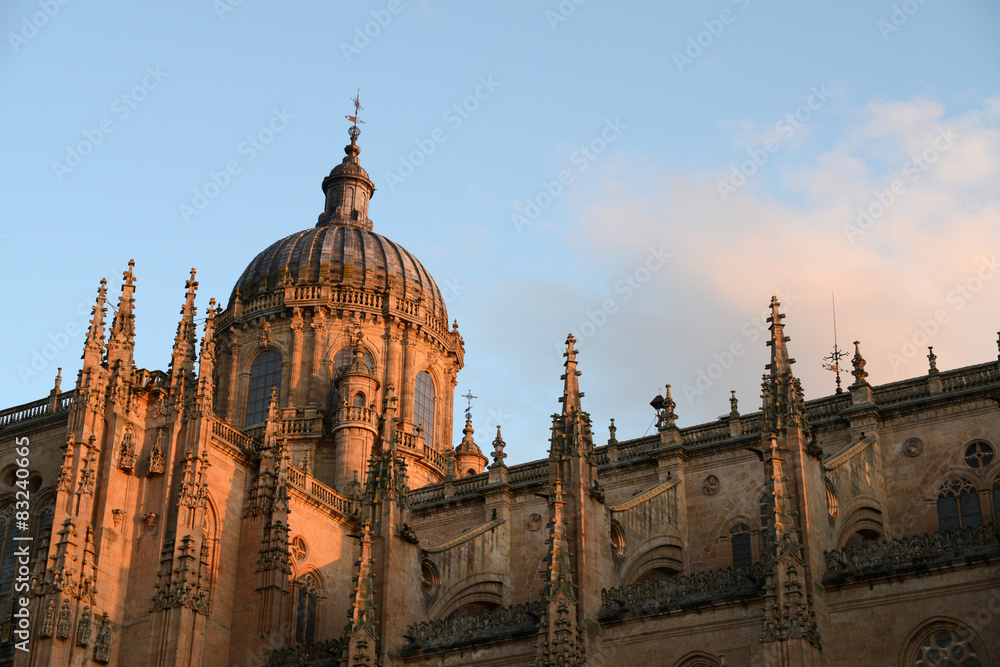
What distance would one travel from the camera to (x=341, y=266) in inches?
2325

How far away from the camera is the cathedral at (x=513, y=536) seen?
1286 inches

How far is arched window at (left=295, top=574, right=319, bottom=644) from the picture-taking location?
4331 cm

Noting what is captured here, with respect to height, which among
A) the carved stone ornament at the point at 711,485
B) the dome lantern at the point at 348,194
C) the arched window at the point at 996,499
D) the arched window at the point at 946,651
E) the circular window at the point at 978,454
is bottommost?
the arched window at the point at 946,651

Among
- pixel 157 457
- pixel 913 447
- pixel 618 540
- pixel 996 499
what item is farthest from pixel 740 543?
pixel 157 457

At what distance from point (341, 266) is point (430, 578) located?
20.5m

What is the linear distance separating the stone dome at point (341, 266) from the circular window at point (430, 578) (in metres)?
19.0

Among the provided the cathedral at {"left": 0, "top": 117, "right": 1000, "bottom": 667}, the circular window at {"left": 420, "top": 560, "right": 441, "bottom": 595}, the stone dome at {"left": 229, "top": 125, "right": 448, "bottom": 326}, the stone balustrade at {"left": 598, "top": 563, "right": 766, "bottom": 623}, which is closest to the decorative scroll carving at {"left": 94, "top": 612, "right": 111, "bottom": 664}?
the cathedral at {"left": 0, "top": 117, "right": 1000, "bottom": 667}

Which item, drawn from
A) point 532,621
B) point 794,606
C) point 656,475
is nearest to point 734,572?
point 794,606

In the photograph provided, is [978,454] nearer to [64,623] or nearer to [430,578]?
[430,578]

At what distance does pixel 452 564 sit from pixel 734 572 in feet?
39.3

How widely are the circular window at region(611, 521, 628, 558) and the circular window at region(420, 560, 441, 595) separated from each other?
18.9 feet

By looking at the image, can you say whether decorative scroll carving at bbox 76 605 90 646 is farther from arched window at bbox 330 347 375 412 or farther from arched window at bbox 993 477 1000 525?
arched window at bbox 993 477 1000 525

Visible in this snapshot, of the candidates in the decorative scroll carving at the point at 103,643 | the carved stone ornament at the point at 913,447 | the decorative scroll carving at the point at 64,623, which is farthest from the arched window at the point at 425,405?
the decorative scroll carving at the point at 64,623

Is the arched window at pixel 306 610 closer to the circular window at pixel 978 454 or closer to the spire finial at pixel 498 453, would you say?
the spire finial at pixel 498 453
